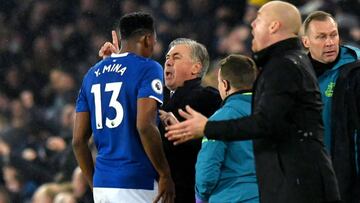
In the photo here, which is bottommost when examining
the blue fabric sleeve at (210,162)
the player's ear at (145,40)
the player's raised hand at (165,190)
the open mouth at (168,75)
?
the player's raised hand at (165,190)

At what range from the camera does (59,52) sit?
30.2 ft

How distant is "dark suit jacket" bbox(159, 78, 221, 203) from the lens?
14.5 feet

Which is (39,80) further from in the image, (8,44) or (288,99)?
(288,99)

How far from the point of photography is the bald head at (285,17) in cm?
364

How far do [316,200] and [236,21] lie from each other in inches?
183

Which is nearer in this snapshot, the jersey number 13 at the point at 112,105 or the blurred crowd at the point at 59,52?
the jersey number 13 at the point at 112,105

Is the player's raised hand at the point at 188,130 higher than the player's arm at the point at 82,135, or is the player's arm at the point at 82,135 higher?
the player's raised hand at the point at 188,130

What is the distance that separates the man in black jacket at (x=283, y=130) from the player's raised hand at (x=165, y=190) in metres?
0.60

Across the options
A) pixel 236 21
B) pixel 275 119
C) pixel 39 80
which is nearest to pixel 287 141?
pixel 275 119

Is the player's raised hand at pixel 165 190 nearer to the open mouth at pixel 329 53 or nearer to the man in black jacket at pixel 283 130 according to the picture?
the man in black jacket at pixel 283 130

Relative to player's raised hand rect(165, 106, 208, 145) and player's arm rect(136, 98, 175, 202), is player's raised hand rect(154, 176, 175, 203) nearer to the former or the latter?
player's arm rect(136, 98, 175, 202)

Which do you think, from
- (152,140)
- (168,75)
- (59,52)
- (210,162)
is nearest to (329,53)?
(168,75)

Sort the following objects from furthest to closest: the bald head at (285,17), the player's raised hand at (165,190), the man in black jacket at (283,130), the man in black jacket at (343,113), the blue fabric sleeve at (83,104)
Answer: the man in black jacket at (343,113) < the blue fabric sleeve at (83,104) < the player's raised hand at (165,190) < the bald head at (285,17) < the man in black jacket at (283,130)

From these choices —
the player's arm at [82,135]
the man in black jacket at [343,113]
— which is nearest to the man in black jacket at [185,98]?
the player's arm at [82,135]
